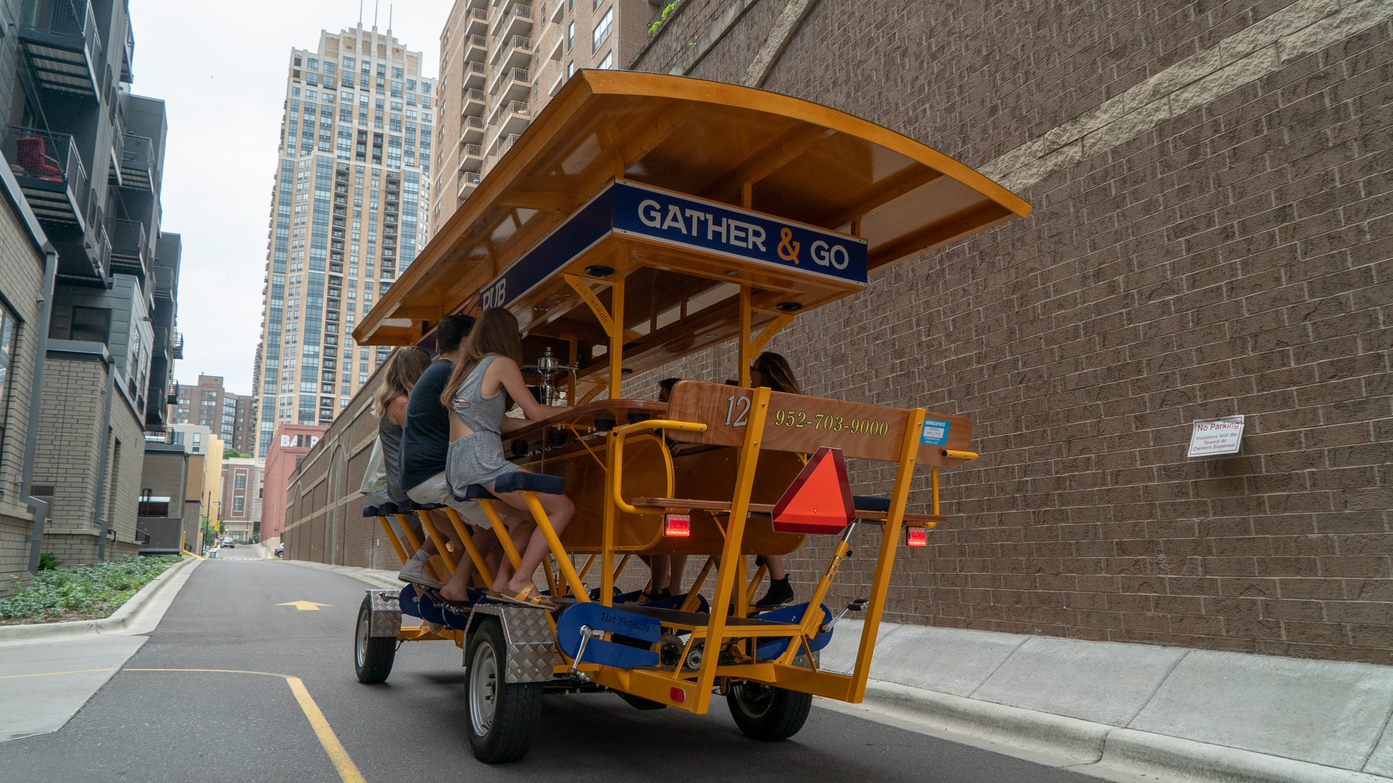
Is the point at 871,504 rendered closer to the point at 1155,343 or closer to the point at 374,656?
the point at 1155,343

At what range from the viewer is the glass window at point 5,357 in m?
12.9

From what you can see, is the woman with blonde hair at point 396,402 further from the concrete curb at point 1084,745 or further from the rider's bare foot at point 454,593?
the concrete curb at point 1084,745

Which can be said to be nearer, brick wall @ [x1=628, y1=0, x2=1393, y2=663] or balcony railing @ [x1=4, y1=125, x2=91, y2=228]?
brick wall @ [x1=628, y1=0, x2=1393, y2=663]

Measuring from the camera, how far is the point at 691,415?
3977 millimetres

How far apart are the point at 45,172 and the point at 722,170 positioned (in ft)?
62.9

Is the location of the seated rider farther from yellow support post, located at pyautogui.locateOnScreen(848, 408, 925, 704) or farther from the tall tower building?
the tall tower building

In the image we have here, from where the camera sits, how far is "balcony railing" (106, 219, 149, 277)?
31.0 meters

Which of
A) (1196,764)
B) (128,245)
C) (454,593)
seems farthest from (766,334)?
(128,245)

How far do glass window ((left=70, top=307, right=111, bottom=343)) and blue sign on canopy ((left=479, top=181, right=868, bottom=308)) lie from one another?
23421 mm

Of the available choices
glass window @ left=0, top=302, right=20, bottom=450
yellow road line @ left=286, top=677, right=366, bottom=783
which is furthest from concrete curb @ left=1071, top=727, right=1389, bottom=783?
glass window @ left=0, top=302, right=20, bottom=450

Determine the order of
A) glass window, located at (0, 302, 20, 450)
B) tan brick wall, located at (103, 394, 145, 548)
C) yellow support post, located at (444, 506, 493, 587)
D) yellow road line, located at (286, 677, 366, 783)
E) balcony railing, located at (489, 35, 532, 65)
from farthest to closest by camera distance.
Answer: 1. balcony railing, located at (489, 35, 532, 65)
2. tan brick wall, located at (103, 394, 145, 548)
3. glass window, located at (0, 302, 20, 450)
4. yellow support post, located at (444, 506, 493, 587)
5. yellow road line, located at (286, 677, 366, 783)

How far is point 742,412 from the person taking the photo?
4137mm

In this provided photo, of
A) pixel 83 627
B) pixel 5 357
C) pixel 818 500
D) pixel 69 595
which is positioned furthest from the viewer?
pixel 5 357

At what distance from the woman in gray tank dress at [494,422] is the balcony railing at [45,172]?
1752 cm
